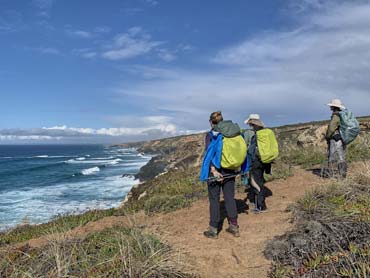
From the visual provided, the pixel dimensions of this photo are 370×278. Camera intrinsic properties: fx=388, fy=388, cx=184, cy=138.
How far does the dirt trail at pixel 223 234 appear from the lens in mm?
5113

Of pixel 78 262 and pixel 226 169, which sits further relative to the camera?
pixel 226 169

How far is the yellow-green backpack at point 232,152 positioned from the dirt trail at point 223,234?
1.22 metres

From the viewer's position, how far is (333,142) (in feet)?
29.2

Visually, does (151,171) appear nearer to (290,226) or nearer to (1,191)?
(1,191)

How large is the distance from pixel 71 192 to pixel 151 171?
27.4 feet

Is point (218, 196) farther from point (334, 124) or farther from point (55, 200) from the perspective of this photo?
point (55, 200)

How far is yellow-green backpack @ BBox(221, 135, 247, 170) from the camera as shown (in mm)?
5996

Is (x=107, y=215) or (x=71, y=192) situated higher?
(x=107, y=215)

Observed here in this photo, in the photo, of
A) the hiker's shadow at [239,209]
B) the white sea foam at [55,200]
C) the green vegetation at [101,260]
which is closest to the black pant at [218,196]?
the hiker's shadow at [239,209]

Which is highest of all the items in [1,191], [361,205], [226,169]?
[226,169]

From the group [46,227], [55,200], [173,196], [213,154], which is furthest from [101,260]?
[55,200]

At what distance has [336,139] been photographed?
346 inches

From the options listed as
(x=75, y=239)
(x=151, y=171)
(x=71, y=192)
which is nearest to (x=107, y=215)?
(x=75, y=239)

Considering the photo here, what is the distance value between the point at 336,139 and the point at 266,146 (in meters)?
2.41
